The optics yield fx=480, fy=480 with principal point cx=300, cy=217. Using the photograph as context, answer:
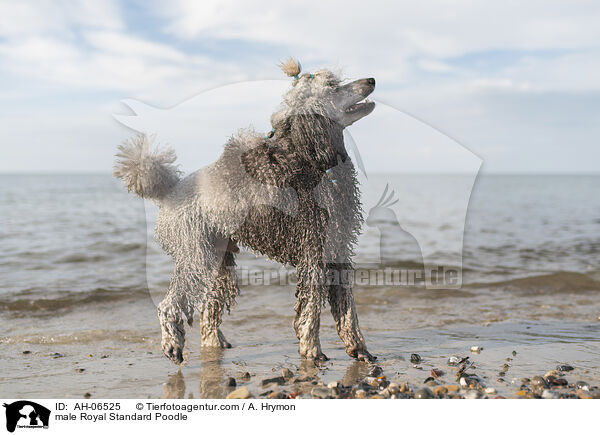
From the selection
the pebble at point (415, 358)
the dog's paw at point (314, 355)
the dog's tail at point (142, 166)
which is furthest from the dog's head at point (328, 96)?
the pebble at point (415, 358)

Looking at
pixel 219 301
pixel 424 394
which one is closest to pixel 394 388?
pixel 424 394

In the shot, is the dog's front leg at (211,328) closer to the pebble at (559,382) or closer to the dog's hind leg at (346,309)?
the dog's hind leg at (346,309)

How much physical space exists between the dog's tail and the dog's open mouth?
1.63m

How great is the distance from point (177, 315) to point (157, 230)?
83cm

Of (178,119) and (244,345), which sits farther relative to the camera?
(244,345)

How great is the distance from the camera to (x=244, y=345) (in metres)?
5.41

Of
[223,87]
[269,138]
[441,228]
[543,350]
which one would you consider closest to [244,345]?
[269,138]

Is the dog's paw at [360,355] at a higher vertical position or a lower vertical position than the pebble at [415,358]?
higher

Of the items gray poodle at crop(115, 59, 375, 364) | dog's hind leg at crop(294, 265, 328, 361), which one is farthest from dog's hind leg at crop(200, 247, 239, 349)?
dog's hind leg at crop(294, 265, 328, 361)

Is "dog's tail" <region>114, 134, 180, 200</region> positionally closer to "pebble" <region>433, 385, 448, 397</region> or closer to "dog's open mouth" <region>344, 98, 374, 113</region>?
"dog's open mouth" <region>344, 98, 374, 113</region>

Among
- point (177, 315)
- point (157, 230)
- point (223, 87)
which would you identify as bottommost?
point (177, 315)

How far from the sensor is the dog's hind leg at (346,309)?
4.48 meters

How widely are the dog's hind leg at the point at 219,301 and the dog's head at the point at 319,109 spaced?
52.9 inches
